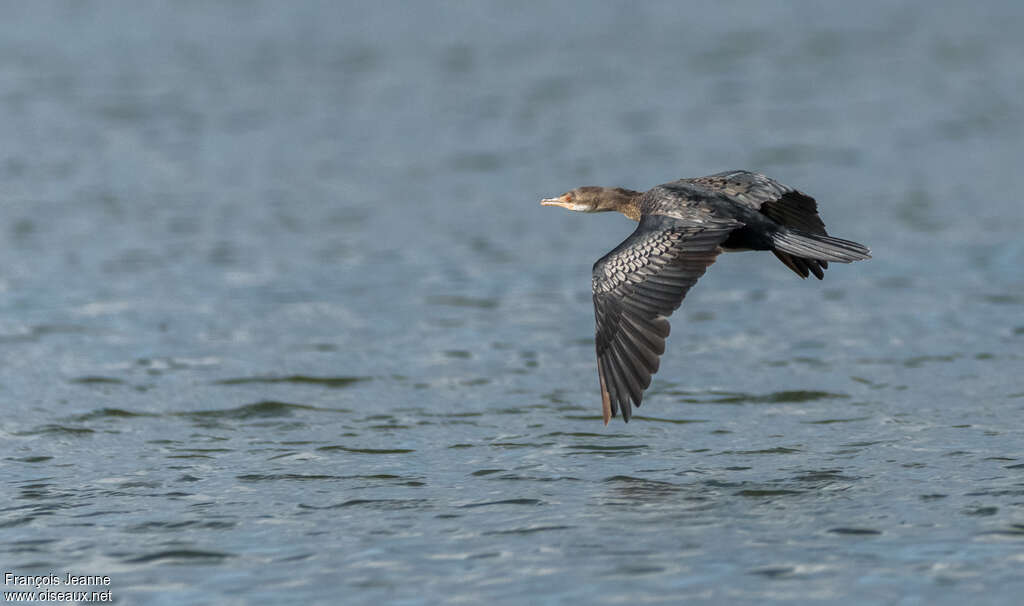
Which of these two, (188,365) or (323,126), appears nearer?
(188,365)

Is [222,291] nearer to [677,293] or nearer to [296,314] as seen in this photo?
[296,314]

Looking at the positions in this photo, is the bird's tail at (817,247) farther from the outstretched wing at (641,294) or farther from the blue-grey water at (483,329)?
the blue-grey water at (483,329)

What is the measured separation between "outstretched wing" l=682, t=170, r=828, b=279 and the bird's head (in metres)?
0.69

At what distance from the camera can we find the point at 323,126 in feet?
80.8

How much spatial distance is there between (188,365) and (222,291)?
2.71 metres

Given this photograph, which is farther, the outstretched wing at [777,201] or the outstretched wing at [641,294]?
the outstretched wing at [777,201]

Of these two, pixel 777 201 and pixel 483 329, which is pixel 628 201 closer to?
pixel 777 201

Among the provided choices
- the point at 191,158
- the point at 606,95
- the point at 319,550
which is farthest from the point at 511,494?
the point at 606,95

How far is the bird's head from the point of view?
443 inches

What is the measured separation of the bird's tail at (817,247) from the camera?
30.4 feet
